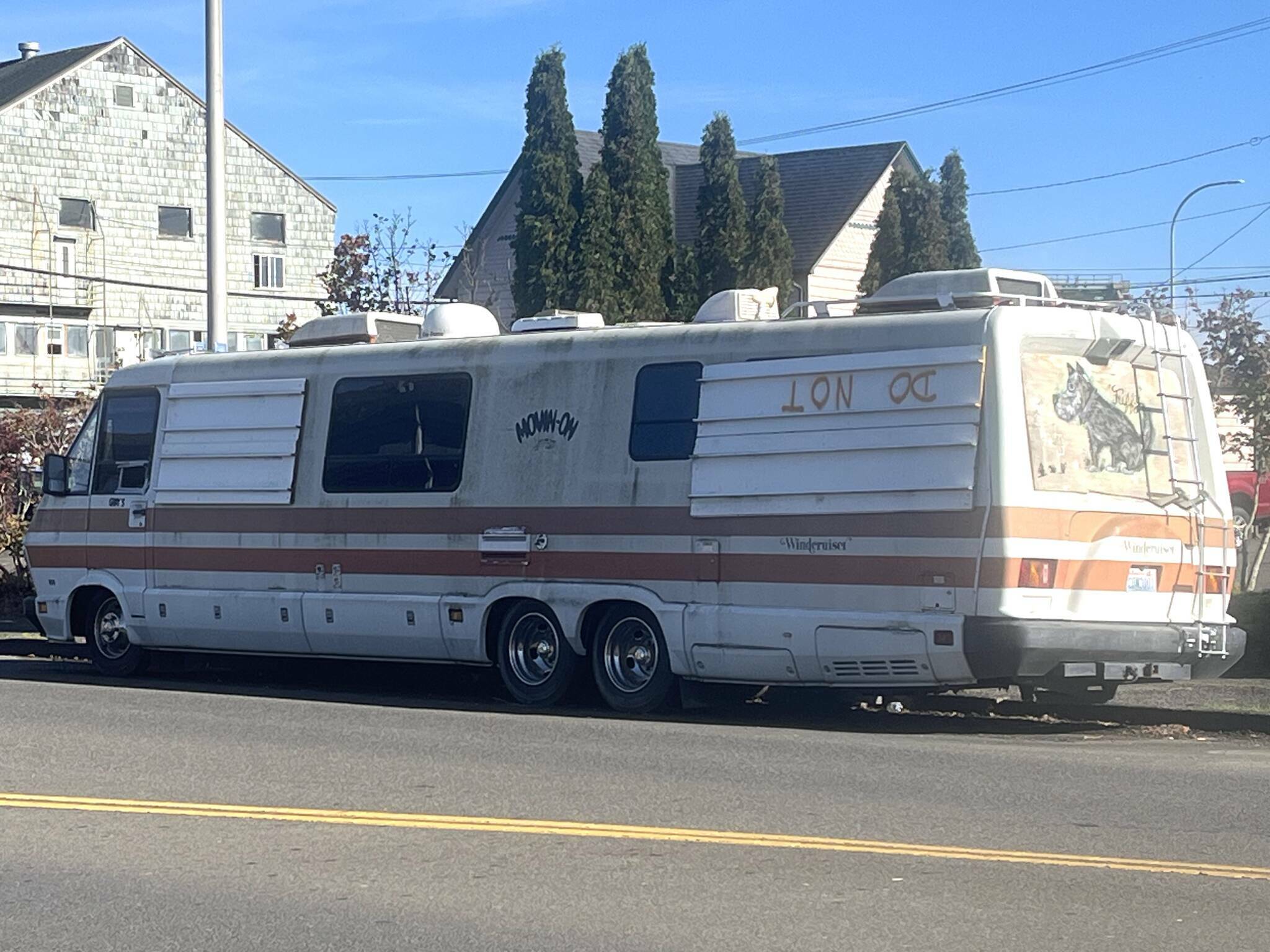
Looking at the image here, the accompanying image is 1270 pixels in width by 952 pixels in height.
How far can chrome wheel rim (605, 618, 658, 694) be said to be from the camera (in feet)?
42.9

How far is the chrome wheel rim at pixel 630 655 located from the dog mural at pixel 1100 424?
11.1ft

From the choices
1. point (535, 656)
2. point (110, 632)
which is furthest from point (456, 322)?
point (110, 632)

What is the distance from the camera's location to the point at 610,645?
13211mm

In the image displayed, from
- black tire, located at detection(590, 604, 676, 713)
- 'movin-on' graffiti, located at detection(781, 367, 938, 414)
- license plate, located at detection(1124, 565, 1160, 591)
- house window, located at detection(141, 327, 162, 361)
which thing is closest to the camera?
'movin-on' graffiti, located at detection(781, 367, 938, 414)

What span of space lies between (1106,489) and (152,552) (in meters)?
8.24

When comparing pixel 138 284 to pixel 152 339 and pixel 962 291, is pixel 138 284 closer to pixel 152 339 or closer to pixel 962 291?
pixel 152 339

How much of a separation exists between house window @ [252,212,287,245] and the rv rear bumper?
47317mm

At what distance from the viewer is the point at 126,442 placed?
1600 centimetres

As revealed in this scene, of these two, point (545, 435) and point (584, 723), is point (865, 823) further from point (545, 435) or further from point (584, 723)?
point (545, 435)

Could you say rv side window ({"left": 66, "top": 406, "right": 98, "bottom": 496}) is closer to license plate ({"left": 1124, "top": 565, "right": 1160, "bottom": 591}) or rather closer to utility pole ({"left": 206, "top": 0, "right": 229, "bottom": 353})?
utility pole ({"left": 206, "top": 0, "right": 229, "bottom": 353})

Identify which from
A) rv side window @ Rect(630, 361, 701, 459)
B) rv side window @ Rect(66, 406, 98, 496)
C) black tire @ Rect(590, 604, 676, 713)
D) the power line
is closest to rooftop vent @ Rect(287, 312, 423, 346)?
rv side window @ Rect(66, 406, 98, 496)

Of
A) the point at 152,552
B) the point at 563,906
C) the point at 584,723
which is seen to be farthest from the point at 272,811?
the point at 152,552

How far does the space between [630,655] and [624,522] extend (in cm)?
101

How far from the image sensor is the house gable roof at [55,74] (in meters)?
51.2
